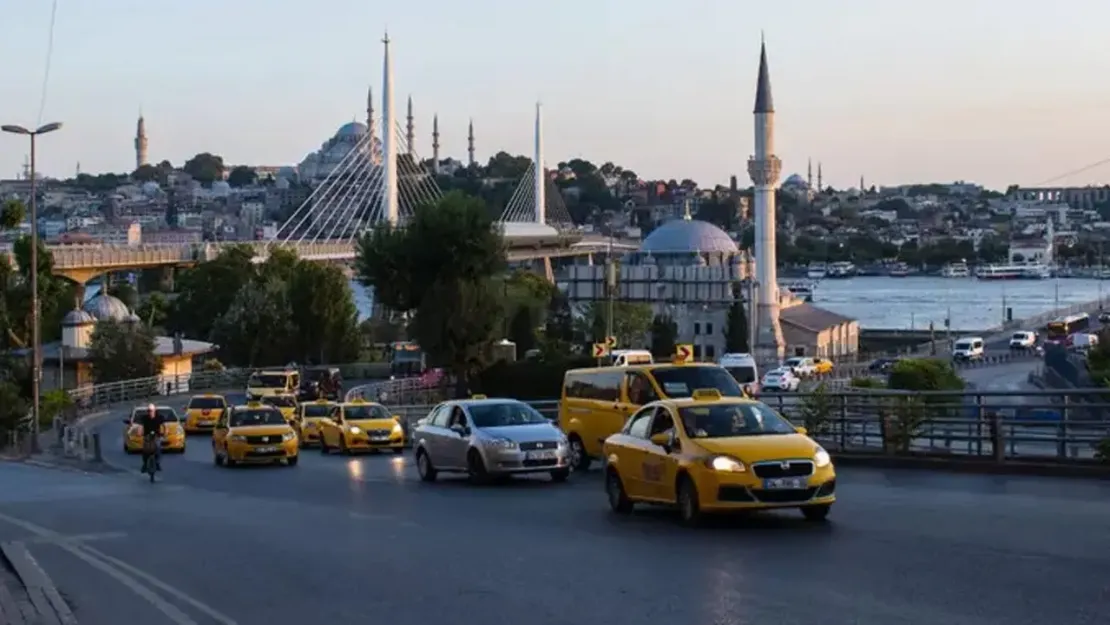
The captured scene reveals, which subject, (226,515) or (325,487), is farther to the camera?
(325,487)

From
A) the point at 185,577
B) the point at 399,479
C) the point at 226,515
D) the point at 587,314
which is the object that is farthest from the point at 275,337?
the point at 185,577

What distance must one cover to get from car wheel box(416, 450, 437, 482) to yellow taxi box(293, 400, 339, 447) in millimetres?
14358

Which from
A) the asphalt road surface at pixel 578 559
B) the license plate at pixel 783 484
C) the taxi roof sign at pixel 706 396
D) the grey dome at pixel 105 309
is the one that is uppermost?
the grey dome at pixel 105 309

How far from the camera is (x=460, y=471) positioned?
25297 mm

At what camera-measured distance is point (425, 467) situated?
2617cm

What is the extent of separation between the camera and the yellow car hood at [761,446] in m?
15.7

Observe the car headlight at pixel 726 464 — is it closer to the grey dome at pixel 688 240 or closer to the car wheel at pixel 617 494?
the car wheel at pixel 617 494

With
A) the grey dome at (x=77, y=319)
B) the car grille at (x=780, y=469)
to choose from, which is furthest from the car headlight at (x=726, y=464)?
the grey dome at (x=77, y=319)

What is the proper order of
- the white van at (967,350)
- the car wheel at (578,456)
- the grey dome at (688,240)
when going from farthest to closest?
1. the grey dome at (688,240)
2. the white van at (967,350)
3. the car wheel at (578,456)

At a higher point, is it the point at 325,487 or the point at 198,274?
the point at 198,274

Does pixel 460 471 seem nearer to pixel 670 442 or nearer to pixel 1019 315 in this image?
pixel 670 442

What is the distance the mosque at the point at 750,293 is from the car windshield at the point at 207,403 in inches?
2955

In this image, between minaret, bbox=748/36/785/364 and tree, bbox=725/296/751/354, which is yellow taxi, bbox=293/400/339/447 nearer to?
tree, bbox=725/296/751/354

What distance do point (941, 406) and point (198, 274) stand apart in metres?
88.9
